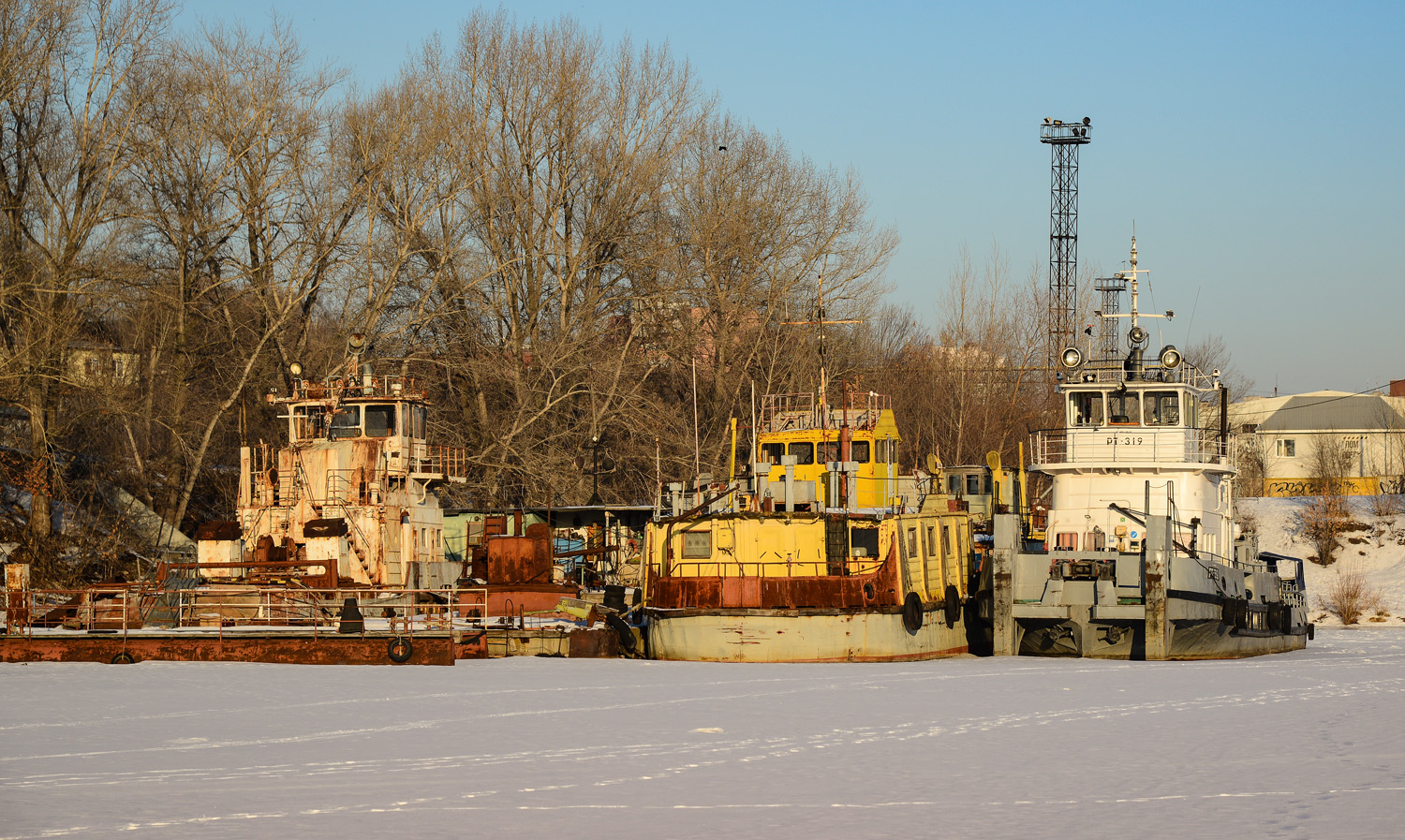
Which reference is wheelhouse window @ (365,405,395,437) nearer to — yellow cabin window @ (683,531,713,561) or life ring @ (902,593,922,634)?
yellow cabin window @ (683,531,713,561)

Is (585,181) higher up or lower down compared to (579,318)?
higher up

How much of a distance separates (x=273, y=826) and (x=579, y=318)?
40119mm

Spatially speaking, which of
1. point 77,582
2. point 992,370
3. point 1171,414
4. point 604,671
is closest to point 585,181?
point 992,370

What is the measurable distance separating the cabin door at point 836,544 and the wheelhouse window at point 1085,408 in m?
7.53

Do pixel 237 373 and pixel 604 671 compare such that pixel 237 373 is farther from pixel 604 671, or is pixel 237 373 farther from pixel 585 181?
pixel 604 671

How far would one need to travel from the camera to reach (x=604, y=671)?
24.9 metres

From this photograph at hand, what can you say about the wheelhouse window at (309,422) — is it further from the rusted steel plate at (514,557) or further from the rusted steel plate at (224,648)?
the rusted steel plate at (224,648)

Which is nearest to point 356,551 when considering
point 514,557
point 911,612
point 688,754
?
point 514,557

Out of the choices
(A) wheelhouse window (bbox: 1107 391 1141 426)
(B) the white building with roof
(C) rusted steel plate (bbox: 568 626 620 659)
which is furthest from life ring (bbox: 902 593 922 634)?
(B) the white building with roof

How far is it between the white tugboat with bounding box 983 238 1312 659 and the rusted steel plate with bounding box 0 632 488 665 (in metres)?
11.1

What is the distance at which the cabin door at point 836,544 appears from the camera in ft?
88.1

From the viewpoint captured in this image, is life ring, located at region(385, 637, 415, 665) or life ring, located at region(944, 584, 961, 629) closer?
life ring, located at region(385, 637, 415, 665)

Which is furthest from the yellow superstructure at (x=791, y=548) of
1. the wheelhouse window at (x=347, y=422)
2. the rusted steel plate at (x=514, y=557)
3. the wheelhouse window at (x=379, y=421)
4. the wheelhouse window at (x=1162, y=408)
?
the wheelhouse window at (x=347, y=422)

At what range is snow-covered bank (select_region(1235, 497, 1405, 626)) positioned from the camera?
4658 centimetres
